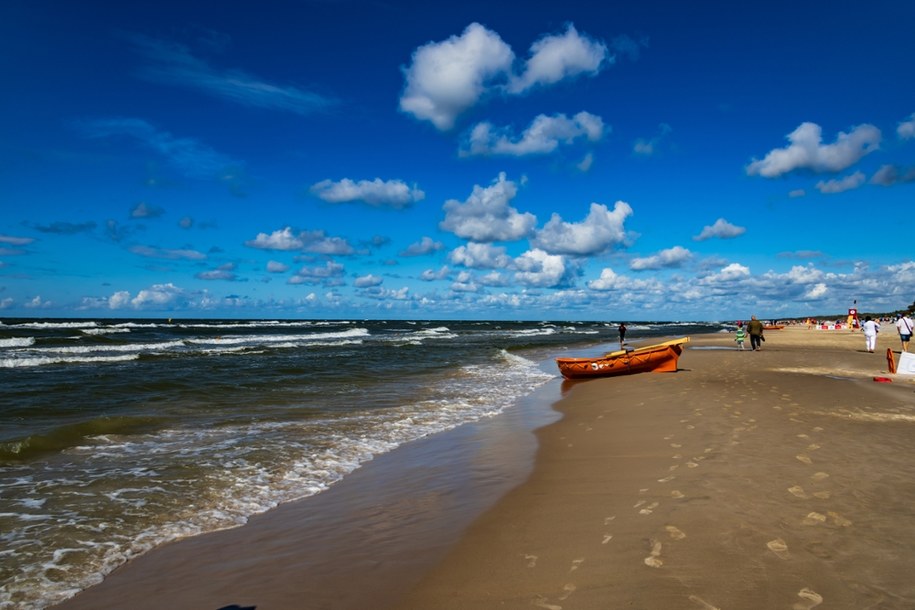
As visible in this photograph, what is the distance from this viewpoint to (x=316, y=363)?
1037 inches

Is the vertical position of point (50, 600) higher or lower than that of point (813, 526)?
lower

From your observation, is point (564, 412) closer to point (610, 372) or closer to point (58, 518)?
point (610, 372)

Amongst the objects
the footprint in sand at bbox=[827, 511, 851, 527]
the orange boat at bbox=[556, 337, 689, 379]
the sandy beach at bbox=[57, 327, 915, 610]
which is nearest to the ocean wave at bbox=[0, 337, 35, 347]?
the orange boat at bbox=[556, 337, 689, 379]

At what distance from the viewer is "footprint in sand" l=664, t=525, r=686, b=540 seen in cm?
473

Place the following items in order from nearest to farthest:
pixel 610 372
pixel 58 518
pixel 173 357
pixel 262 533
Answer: pixel 262 533 < pixel 58 518 < pixel 610 372 < pixel 173 357

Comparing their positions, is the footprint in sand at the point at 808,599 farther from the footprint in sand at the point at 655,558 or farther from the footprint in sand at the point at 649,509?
the footprint in sand at the point at 649,509

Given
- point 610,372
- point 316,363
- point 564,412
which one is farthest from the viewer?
point 316,363

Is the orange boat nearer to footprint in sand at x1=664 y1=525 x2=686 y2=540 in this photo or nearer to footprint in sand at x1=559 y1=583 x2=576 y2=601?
footprint in sand at x1=664 y1=525 x2=686 y2=540

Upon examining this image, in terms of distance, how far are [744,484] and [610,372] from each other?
14.0m

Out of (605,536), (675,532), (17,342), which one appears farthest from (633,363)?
(17,342)

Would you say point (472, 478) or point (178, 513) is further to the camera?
point (472, 478)

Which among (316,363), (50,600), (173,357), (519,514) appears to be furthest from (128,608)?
(173,357)

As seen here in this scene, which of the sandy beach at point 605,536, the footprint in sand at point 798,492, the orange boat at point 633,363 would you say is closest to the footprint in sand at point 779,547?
the sandy beach at point 605,536

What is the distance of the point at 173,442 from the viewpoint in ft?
33.7
